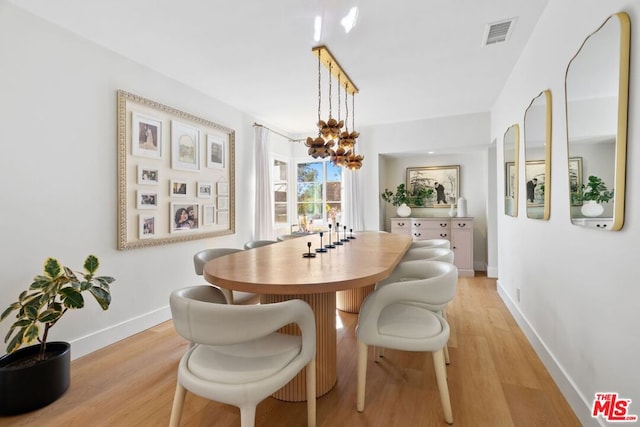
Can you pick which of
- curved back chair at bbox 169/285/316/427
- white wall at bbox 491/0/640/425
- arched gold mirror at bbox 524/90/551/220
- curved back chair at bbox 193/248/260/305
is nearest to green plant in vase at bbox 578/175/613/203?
white wall at bbox 491/0/640/425

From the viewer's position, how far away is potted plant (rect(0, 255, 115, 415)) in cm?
179

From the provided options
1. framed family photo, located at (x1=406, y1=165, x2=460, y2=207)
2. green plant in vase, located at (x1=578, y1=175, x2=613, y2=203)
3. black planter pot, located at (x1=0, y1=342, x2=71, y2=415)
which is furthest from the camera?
framed family photo, located at (x1=406, y1=165, x2=460, y2=207)

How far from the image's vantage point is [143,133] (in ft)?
9.99

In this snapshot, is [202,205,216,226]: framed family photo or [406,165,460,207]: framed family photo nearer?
[202,205,216,226]: framed family photo

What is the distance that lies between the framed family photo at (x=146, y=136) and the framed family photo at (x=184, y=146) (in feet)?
0.57

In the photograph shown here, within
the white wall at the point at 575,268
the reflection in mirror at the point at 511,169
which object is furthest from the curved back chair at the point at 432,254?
the reflection in mirror at the point at 511,169

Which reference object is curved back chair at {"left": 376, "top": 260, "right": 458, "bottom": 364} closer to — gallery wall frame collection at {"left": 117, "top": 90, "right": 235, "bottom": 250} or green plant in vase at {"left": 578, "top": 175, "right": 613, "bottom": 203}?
green plant in vase at {"left": 578, "top": 175, "right": 613, "bottom": 203}

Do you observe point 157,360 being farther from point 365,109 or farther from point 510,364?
point 365,109

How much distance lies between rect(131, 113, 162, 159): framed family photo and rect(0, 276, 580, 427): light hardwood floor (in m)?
1.81

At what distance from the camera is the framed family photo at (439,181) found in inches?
224

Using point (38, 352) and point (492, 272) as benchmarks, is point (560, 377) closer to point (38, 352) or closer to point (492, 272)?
point (492, 272)

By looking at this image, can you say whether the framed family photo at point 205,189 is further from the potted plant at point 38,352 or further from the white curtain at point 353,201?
the white curtain at point 353,201

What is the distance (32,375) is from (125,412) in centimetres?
61

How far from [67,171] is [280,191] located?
3.58m
